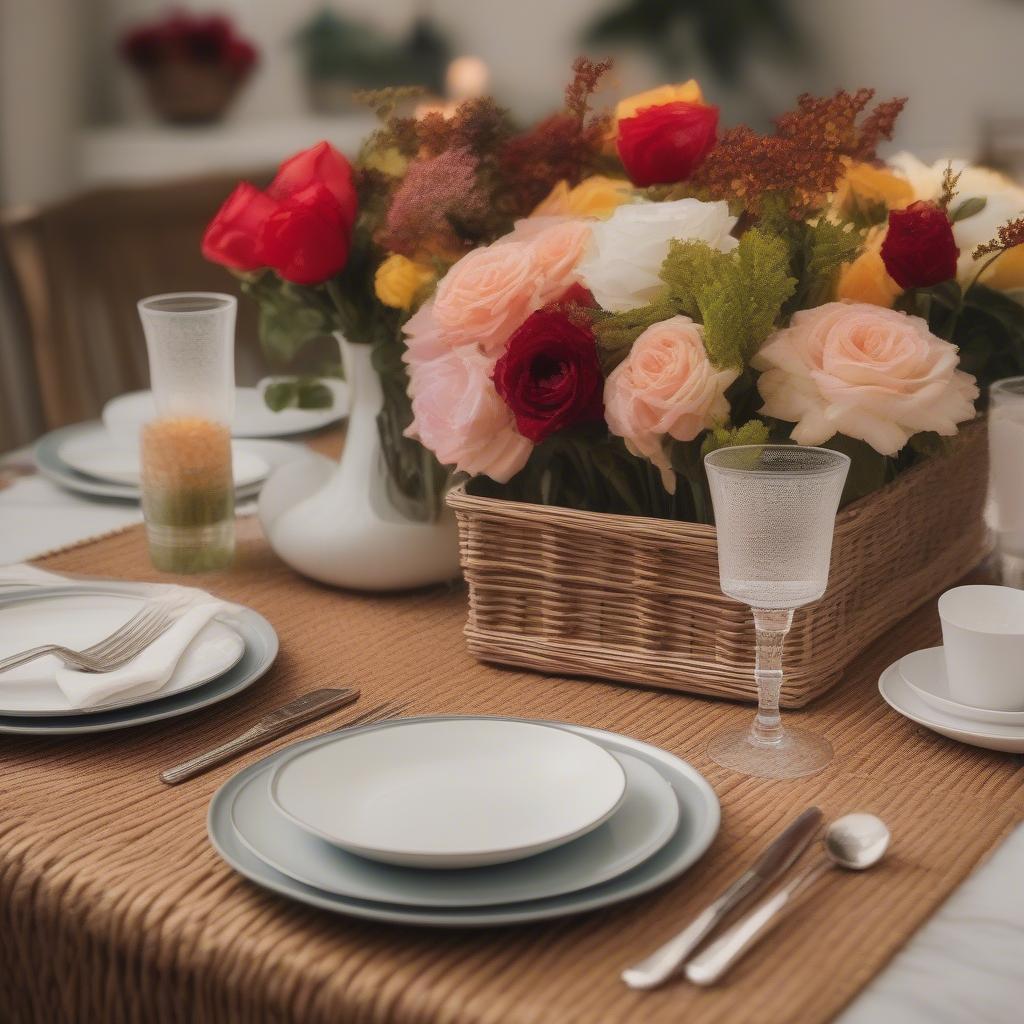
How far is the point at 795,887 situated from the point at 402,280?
0.52 metres

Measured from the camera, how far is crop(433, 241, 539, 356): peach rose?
2.92 ft

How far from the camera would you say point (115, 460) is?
1.44 meters

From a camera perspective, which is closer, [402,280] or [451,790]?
[451,790]

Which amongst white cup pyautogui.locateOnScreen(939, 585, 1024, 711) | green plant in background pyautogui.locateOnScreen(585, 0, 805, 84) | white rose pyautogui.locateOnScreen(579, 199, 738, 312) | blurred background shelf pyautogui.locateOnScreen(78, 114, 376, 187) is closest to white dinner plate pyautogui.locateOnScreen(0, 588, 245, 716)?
white rose pyautogui.locateOnScreen(579, 199, 738, 312)

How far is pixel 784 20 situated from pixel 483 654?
196cm

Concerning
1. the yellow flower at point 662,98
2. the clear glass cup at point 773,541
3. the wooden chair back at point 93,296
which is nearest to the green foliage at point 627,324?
the clear glass cup at point 773,541

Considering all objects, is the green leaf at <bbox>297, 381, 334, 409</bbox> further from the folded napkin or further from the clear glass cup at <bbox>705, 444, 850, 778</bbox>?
the clear glass cup at <bbox>705, 444, 850, 778</bbox>

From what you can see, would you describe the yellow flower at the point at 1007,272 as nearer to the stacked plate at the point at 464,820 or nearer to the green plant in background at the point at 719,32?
the stacked plate at the point at 464,820

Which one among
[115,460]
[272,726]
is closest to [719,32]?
[115,460]

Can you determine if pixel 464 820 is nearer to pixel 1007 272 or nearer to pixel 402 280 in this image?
pixel 402 280

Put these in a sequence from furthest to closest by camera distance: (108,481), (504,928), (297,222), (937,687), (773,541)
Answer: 1. (108,481)
2. (297,222)
3. (937,687)
4. (773,541)
5. (504,928)

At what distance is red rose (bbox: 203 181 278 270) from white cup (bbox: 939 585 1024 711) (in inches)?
21.2

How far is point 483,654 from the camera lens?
3.24 ft

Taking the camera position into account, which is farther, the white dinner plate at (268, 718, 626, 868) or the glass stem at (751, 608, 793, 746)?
the glass stem at (751, 608, 793, 746)
